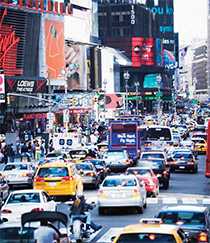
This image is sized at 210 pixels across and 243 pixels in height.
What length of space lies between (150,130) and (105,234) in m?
45.3

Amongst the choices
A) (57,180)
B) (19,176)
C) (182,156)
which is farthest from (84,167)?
(182,156)

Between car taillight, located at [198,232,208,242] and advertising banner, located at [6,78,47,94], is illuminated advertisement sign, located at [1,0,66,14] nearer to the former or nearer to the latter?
advertising banner, located at [6,78,47,94]

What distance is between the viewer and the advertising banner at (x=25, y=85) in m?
94.0

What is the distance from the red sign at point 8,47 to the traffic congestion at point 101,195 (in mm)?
38442

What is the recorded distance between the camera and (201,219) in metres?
20.1

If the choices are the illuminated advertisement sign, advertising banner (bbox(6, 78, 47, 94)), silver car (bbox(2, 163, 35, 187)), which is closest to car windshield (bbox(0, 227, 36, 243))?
silver car (bbox(2, 163, 35, 187))

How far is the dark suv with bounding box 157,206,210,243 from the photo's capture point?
19.3 meters

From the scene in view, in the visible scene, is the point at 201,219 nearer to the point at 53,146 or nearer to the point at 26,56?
the point at 53,146

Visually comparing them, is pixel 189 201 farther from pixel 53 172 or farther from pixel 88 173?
pixel 88 173

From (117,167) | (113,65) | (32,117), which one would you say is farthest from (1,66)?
(113,65)

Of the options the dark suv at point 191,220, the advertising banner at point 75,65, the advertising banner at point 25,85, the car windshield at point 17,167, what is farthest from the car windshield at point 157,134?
the advertising banner at point 75,65

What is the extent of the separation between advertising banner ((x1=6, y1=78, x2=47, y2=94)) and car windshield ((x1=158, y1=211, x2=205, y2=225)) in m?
72.6

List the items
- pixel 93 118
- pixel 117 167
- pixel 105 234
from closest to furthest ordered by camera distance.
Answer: pixel 105 234
pixel 117 167
pixel 93 118

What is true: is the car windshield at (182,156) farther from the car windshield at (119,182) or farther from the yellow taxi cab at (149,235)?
the yellow taxi cab at (149,235)
